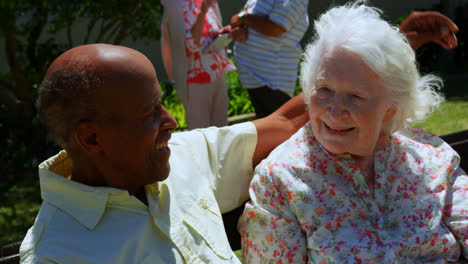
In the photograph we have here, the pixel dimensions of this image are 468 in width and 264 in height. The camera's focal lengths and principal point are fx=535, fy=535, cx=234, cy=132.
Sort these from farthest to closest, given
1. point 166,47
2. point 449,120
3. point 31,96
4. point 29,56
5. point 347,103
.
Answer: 1. point 29,56
2. point 449,120
3. point 31,96
4. point 166,47
5. point 347,103

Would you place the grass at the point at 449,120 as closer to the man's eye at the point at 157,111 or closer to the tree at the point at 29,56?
the tree at the point at 29,56

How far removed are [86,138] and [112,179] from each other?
0.59ft

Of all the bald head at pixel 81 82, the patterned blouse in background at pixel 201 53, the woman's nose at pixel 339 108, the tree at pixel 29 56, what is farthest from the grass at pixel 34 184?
the patterned blouse in background at pixel 201 53

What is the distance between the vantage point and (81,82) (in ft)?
5.41

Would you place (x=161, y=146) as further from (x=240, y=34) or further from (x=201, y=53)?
(x=201, y=53)

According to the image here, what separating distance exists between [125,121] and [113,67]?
0.59 ft

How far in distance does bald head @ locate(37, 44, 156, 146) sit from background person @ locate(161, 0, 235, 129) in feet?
10.5

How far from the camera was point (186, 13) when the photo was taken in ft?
16.1

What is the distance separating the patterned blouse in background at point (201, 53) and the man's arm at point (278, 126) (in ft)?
8.25

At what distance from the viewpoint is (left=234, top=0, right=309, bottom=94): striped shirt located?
4.34 m

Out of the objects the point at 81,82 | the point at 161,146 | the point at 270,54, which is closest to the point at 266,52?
the point at 270,54

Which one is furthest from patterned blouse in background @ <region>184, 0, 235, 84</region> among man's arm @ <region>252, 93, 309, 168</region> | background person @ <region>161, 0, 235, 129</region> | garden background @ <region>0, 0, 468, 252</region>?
man's arm @ <region>252, 93, 309, 168</region>

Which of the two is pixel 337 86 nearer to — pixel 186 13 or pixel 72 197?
pixel 72 197

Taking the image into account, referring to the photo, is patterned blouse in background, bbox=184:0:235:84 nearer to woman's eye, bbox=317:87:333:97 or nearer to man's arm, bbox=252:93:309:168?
man's arm, bbox=252:93:309:168
